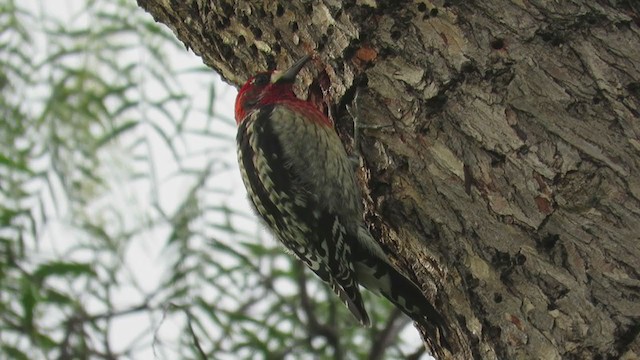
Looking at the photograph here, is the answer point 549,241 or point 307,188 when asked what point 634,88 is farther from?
point 307,188

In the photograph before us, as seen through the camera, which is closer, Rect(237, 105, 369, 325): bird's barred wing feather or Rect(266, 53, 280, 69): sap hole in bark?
Rect(266, 53, 280, 69): sap hole in bark

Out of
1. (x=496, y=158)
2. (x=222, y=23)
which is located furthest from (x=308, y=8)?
(x=496, y=158)

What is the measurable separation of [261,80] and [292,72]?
10.5 inches

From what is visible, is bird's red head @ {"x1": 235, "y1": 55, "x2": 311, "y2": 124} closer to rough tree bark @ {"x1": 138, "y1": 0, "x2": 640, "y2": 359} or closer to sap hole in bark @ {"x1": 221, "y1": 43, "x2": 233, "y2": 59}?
sap hole in bark @ {"x1": 221, "y1": 43, "x2": 233, "y2": 59}

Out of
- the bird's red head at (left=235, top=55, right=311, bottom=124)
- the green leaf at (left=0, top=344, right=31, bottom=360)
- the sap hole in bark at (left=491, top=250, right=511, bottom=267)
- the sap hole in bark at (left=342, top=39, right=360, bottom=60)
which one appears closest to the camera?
the sap hole in bark at (left=491, top=250, right=511, bottom=267)

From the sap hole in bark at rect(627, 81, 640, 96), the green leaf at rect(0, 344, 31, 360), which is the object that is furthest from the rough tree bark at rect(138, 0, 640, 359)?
the green leaf at rect(0, 344, 31, 360)

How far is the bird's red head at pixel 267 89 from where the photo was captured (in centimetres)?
293

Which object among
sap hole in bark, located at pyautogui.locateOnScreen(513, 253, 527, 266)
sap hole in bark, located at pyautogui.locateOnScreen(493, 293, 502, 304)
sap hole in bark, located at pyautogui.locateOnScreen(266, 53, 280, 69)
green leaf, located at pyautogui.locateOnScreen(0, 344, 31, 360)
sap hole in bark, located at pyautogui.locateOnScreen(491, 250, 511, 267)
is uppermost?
sap hole in bark, located at pyautogui.locateOnScreen(266, 53, 280, 69)

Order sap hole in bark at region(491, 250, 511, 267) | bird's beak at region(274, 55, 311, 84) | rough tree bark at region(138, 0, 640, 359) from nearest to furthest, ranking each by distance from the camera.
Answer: rough tree bark at region(138, 0, 640, 359) < sap hole in bark at region(491, 250, 511, 267) < bird's beak at region(274, 55, 311, 84)

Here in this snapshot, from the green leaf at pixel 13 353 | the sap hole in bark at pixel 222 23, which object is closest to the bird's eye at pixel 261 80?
the sap hole in bark at pixel 222 23

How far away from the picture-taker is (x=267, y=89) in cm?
314

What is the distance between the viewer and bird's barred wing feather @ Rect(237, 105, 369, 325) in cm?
312

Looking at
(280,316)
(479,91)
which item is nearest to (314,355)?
(280,316)

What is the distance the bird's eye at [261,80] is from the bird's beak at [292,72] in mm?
72
